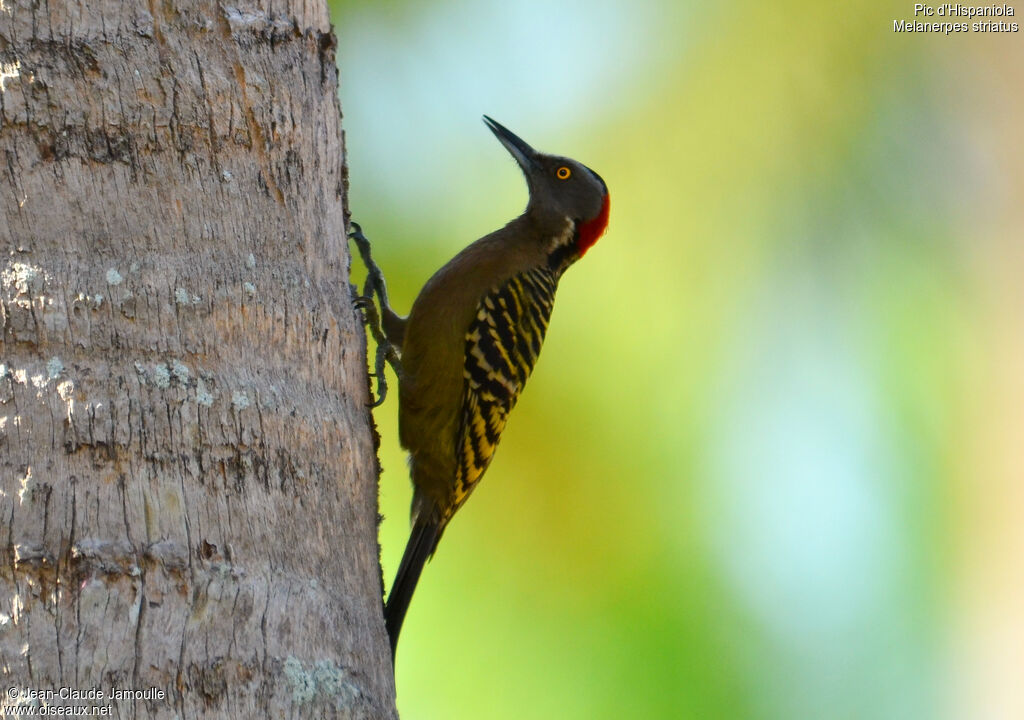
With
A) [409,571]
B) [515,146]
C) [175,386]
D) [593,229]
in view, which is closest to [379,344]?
[409,571]

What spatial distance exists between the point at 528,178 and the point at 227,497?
158 inches

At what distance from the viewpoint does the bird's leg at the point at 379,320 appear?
475 cm

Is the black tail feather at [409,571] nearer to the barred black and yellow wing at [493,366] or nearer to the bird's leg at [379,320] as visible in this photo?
the barred black and yellow wing at [493,366]

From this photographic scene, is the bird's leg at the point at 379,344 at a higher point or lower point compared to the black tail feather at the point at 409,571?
higher

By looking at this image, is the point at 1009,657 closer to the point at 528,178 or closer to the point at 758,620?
the point at 758,620

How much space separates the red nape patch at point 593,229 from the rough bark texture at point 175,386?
311 cm

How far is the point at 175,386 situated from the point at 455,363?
267cm

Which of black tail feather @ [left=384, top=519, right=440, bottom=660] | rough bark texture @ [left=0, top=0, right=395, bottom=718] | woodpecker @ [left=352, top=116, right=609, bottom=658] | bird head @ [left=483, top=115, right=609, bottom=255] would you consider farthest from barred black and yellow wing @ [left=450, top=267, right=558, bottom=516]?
rough bark texture @ [left=0, top=0, right=395, bottom=718]

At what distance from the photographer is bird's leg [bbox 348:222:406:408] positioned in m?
4.75

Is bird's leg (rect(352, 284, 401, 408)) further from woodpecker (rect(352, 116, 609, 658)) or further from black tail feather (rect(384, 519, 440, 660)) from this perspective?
black tail feather (rect(384, 519, 440, 660))

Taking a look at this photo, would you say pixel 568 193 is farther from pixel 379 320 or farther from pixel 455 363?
pixel 379 320

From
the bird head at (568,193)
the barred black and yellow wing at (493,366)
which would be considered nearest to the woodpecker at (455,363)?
the barred black and yellow wing at (493,366)

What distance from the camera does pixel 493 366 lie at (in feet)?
16.7

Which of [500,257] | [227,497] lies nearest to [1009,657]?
[500,257]
